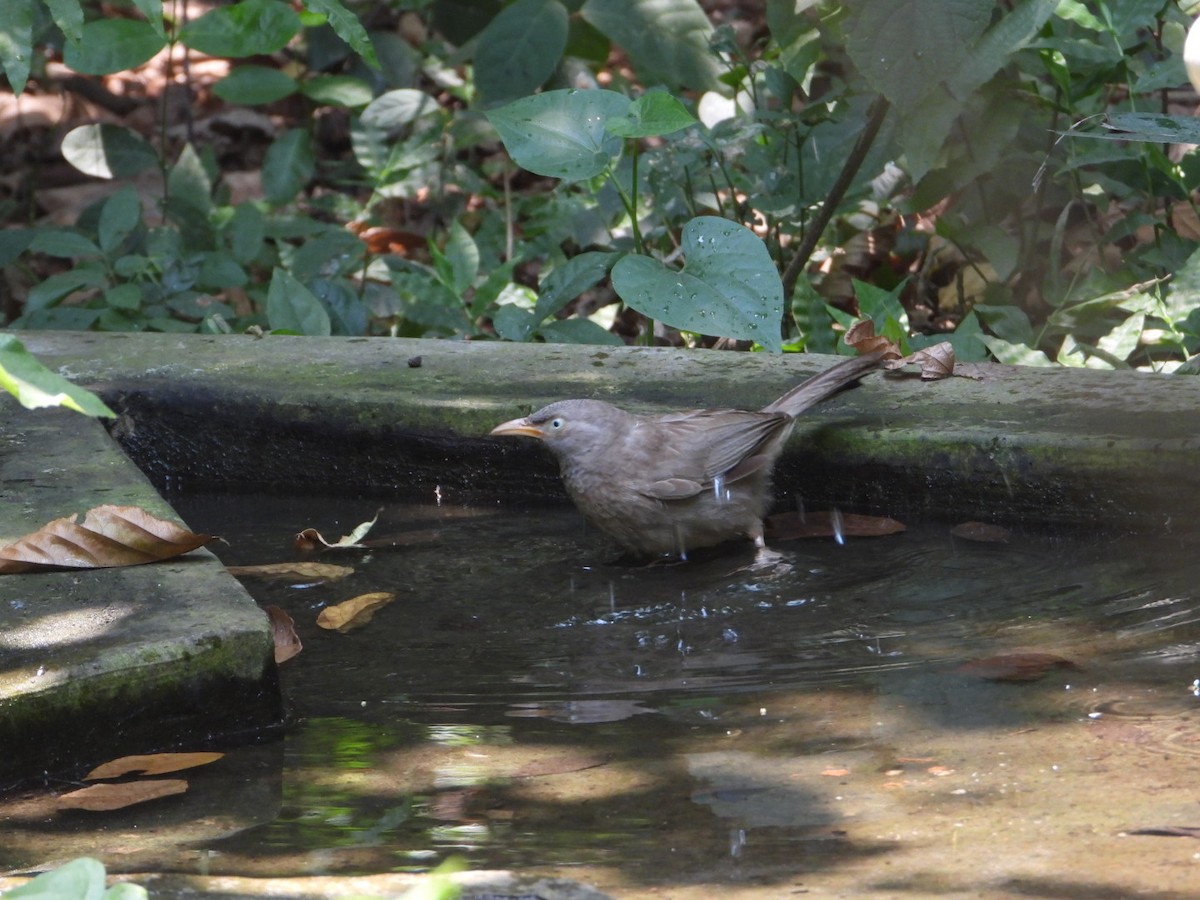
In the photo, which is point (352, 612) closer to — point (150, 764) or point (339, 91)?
point (150, 764)

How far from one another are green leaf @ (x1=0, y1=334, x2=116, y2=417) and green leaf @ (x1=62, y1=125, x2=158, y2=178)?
18.5 feet

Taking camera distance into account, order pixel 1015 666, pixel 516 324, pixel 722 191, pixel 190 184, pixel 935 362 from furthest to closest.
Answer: pixel 190 184, pixel 722 191, pixel 516 324, pixel 935 362, pixel 1015 666

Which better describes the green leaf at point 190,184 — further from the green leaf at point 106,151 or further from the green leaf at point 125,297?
the green leaf at point 125,297

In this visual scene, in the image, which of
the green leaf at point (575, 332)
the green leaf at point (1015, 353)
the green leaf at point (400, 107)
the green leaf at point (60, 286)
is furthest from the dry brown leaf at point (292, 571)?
the green leaf at point (400, 107)

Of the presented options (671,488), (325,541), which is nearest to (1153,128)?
(671,488)

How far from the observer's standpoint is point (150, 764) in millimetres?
2619

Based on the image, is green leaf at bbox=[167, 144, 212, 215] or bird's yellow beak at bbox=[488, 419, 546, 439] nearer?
bird's yellow beak at bbox=[488, 419, 546, 439]

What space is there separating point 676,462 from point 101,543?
1569 mm

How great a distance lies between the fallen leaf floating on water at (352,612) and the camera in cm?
346

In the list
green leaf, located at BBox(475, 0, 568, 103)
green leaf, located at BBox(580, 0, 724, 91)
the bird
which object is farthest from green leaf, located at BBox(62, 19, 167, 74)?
the bird

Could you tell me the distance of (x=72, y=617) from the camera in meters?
2.83

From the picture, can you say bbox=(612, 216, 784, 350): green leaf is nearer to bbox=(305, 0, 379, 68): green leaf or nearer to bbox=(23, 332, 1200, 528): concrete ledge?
bbox=(23, 332, 1200, 528): concrete ledge

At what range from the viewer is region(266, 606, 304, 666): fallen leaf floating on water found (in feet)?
10.7

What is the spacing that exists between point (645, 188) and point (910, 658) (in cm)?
357
